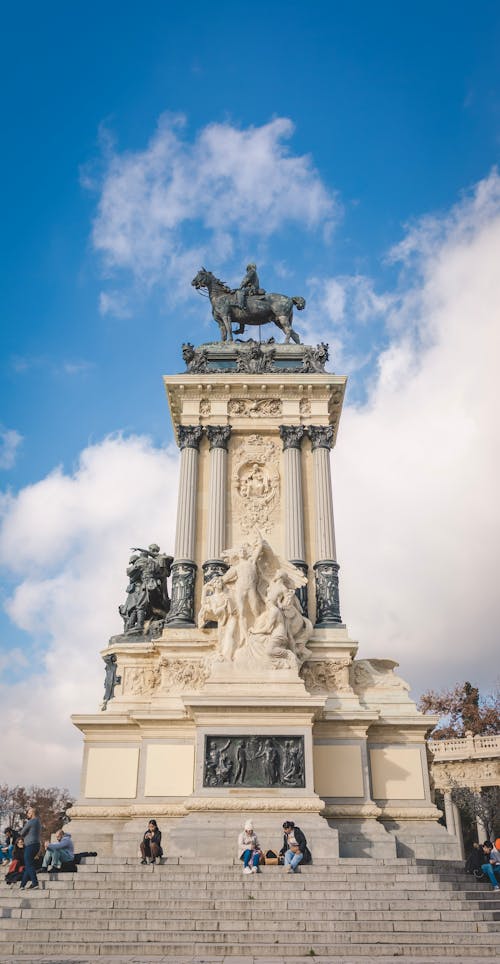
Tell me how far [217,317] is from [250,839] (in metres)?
18.3

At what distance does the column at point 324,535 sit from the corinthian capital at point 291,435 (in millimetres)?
341

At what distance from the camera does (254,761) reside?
1812cm

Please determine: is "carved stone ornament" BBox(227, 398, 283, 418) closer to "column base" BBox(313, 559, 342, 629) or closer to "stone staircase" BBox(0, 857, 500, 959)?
"column base" BBox(313, 559, 342, 629)

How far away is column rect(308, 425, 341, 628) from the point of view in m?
22.2

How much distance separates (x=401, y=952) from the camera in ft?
37.0

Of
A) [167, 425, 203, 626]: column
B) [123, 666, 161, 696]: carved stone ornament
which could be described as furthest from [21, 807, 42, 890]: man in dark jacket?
[167, 425, 203, 626]: column

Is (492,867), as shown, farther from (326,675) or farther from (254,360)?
(254,360)

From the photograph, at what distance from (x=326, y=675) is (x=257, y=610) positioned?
272 cm

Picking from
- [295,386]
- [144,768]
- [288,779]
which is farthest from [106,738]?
[295,386]

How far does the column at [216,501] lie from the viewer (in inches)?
893

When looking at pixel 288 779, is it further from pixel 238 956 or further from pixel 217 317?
pixel 217 317

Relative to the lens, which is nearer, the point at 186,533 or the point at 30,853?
the point at 30,853

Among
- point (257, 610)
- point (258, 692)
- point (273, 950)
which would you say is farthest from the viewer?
point (257, 610)

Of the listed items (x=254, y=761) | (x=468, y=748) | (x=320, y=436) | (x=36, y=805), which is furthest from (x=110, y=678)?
(x=36, y=805)
